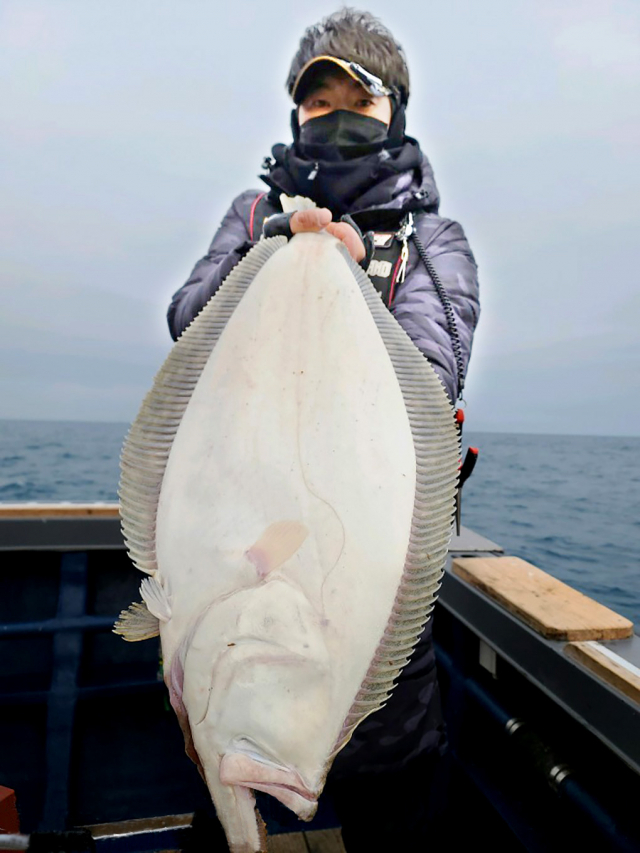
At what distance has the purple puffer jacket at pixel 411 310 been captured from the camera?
63.0 inches

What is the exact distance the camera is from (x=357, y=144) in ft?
6.25

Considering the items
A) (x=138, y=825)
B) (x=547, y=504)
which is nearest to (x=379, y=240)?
(x=138, y=825)

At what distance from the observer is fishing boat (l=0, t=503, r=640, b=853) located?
1909 mm

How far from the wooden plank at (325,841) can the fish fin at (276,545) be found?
2.09 metres

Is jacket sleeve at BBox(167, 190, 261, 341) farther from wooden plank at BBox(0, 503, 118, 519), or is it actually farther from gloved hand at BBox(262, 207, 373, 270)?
wooden plank at BBox(0, 503, 118, 519)

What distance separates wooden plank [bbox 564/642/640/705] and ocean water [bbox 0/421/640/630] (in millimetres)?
779

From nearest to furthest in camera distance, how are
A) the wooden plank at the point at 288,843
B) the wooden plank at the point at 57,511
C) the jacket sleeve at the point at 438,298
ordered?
the jacket sleeve at the point at 438,298
the wooden plank at the point at 288,843
the wooden plank at the point at 57,511

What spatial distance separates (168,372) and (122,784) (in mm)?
2359

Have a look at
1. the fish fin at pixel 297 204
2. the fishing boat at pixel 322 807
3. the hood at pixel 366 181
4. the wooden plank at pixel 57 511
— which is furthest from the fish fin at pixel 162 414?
the wooden plank at pixel 57 511

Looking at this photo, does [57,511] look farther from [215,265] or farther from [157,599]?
[157,599]

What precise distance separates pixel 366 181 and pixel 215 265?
56cm

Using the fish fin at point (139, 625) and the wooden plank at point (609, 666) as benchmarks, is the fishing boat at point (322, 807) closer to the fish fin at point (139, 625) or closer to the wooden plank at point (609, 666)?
the wooden plank at point (609, 666)

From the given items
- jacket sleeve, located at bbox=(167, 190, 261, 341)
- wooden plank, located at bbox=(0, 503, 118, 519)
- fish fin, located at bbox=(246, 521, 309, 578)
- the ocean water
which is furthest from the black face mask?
wooden plank, located at bbox=(0, 503, 118, 519)

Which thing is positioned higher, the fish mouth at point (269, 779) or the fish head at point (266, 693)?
the fish head at point (266, 693)
